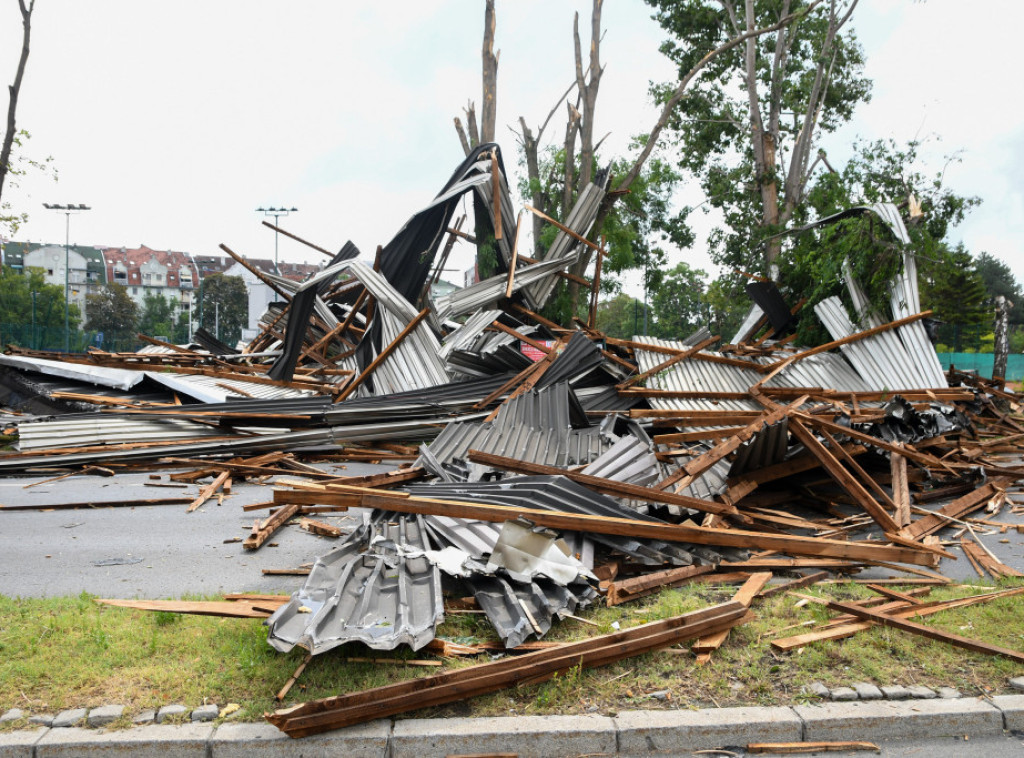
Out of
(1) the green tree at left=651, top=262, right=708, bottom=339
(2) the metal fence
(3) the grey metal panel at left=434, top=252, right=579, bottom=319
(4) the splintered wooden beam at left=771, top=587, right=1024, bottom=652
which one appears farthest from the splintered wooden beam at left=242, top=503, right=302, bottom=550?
(1) the green tree at left=651, top=262, right=708, bottom=339

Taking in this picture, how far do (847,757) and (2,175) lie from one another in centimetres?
2333

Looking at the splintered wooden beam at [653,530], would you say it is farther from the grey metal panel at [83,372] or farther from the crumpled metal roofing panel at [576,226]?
the crumpled metal roofing panel at [576,226]

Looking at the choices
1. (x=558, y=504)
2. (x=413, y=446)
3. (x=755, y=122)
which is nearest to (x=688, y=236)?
(x=755, y=122)

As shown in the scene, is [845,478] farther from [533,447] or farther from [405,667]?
[405,667]

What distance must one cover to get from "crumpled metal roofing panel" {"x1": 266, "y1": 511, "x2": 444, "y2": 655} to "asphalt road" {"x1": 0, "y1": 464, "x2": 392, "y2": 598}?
70cm

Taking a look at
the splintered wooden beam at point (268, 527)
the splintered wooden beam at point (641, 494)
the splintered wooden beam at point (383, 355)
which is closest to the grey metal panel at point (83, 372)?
the splintered wooden beam at point (383, 355)

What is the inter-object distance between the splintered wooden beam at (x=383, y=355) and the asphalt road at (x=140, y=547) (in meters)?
3.82

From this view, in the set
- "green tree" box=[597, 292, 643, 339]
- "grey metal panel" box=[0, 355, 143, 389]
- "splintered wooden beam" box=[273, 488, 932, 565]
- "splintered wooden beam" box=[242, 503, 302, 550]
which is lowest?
"splintered wooden beam" box=[242, 503, 302, 550]

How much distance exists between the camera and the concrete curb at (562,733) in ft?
10.1

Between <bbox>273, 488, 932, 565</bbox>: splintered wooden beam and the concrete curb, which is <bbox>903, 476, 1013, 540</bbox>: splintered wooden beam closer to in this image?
<bbox>273, 488, 932, 565</bbox>: splintered wooden beam

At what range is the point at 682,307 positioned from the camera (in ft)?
192

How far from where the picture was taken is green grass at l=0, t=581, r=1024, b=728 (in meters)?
3.38

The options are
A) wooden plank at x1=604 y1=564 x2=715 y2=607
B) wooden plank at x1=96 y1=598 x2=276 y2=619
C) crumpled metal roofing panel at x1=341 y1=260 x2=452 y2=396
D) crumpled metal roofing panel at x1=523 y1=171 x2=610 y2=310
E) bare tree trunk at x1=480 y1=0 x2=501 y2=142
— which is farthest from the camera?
bare tree trunk at x1=480 y1=0 x2=501 y2=142

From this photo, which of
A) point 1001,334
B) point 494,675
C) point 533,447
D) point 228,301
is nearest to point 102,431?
point 533,447
